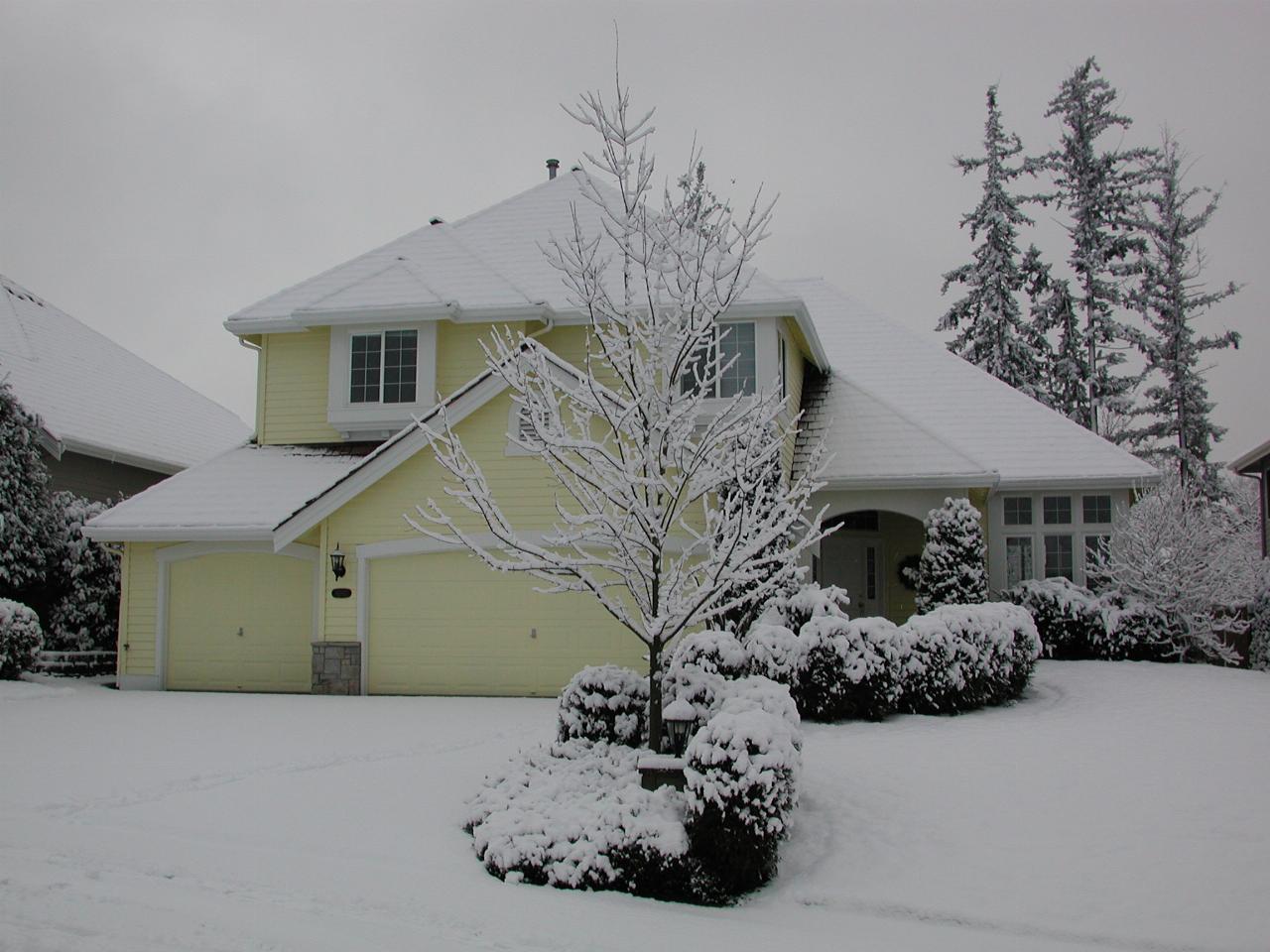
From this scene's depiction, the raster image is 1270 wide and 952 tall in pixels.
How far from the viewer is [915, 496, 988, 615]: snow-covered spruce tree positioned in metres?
16.3

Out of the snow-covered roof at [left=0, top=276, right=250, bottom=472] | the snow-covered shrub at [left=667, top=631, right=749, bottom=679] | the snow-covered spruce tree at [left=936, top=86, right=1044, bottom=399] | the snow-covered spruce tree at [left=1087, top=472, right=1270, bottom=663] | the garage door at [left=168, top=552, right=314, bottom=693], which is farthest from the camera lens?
the snow-covered spruce tree at [left=936, top=86, right=1044, bottom=399]

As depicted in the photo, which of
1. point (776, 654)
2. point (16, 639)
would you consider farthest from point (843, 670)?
A: point (16, 639)

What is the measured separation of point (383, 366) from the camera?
17.8 m

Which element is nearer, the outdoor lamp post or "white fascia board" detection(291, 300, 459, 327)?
the outdoor lamp post

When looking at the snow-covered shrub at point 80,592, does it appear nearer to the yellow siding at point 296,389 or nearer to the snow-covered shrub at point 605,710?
the yellow siding at point 296,389

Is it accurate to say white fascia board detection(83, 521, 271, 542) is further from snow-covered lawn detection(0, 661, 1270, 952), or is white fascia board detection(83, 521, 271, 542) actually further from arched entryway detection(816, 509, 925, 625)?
arched entryway detection(816, 509, 925, 625)

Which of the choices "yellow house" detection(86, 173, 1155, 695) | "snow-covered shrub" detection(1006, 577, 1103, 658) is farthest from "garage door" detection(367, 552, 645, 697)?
"snow-covered shrub" detection(1006, 577, 1103, 658)

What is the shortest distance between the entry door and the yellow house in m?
0.04

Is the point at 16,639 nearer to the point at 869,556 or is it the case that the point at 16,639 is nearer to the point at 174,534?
the point at 174,534

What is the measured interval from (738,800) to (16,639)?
44.1 feet

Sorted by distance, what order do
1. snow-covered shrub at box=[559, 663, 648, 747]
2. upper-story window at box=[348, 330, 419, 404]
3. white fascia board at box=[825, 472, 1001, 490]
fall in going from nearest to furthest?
snow-covered shrub at box=[559, 663, 648, 747] < white fascia board at box=[825, 472, 1001, 490] < upper-story window at box=[348, 330, 419, 404]

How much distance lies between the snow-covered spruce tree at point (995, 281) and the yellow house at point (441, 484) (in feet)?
31.4

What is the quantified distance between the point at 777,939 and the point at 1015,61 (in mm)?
30839

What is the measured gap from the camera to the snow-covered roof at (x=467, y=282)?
17422mm
